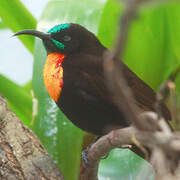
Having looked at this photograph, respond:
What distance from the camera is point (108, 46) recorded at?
1.59 meters

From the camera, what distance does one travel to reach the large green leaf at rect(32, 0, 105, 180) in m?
1.47

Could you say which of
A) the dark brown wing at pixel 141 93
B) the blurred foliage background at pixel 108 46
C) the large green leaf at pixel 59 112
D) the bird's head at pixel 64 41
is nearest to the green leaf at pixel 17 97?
the blurred foliage background at pixel 108 46

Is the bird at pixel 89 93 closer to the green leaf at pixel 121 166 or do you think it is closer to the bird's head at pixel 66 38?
the bird's head at pixel 66 38

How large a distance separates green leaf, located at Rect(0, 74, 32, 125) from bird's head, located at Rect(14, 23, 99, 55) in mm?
247

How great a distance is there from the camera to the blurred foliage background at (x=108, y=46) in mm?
1478

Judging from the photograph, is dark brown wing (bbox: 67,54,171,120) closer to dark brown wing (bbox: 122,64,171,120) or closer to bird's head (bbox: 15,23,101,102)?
dark brown wing (bbox: 122,64,171,120)

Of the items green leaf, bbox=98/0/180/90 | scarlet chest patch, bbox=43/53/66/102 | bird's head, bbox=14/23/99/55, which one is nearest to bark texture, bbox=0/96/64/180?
scarlet chest patch, bbox=43/53/66/102

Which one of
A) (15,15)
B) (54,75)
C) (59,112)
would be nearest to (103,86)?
(54,75)

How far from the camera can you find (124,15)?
31cm

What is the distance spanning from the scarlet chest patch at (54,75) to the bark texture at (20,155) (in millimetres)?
158

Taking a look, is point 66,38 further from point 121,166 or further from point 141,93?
point 121,166

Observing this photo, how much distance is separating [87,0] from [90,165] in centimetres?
70

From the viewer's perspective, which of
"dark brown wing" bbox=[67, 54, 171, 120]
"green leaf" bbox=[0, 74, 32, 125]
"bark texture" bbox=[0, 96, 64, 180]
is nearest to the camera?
"bark texture" bbox=[0, 96, 64, 180]

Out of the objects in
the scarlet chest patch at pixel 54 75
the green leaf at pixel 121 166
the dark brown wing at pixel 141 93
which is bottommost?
the green leaf at pixel 121 166
